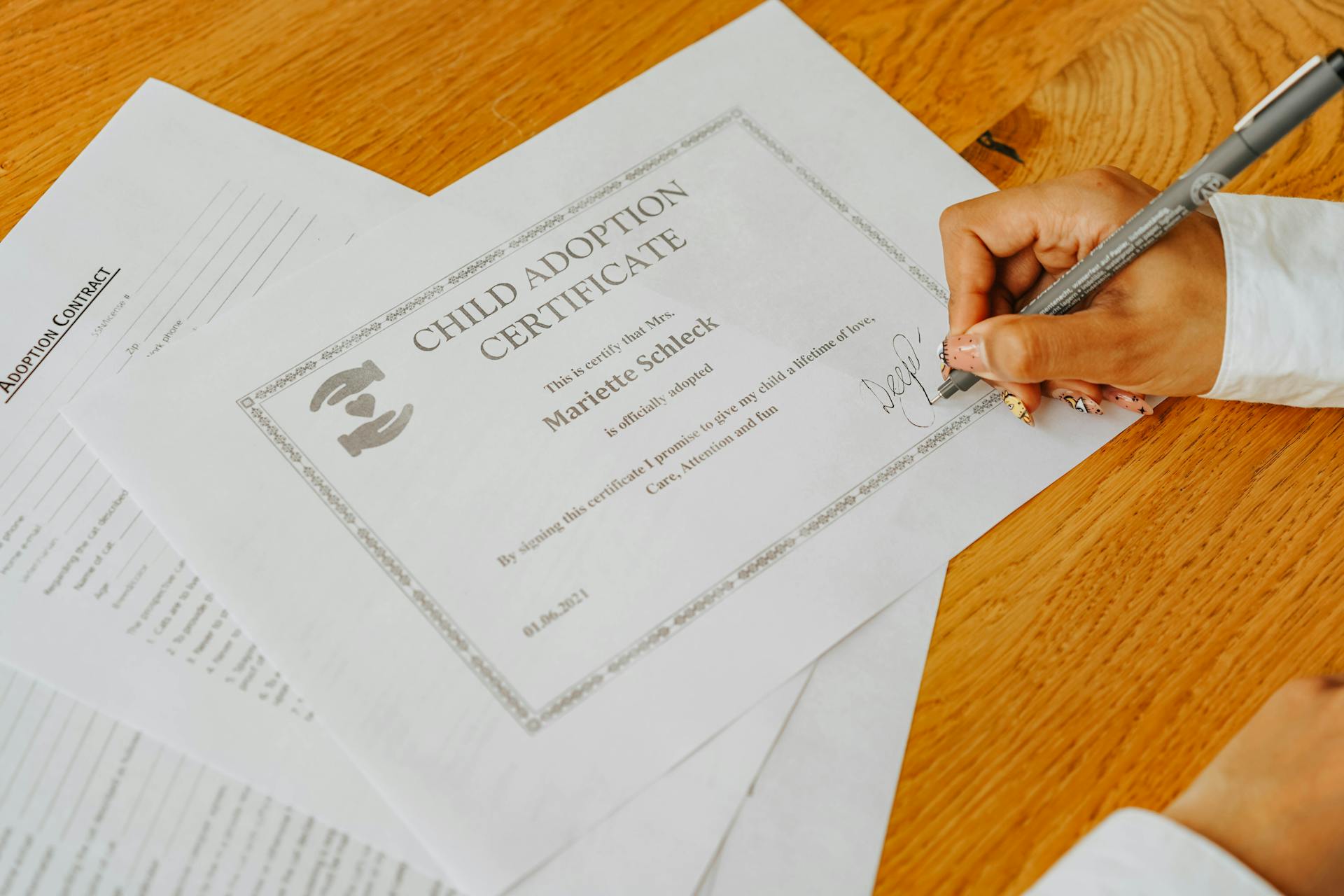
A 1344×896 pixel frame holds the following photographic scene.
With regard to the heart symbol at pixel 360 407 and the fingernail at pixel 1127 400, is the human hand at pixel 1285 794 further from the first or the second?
the heart symbol at pixel 360 407

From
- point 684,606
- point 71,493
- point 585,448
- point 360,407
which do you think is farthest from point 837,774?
point 71,493

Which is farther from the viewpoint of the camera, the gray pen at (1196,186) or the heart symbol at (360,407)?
the heart symbol at (360,407)

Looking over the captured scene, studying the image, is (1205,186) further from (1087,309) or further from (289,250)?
(289,250)

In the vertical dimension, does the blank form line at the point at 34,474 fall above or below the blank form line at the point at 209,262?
below

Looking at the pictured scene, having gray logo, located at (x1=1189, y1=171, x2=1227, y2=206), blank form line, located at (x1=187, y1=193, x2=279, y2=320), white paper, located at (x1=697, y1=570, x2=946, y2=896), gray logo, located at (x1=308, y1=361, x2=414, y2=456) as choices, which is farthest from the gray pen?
blank form line, located at (x1=187, y1=193, x2=279, y2=320)

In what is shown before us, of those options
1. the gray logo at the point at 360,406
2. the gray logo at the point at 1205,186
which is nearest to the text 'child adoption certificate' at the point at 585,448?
the gray logo at the point at 360,406

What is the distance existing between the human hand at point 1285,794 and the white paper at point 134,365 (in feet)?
1.16

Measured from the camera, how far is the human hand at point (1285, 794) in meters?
0.40

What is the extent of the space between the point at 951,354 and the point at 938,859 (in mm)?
260

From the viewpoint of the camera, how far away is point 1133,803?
1.46ft

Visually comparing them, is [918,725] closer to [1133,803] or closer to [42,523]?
[1133,803]

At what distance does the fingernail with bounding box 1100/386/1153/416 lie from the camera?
1.74 ft

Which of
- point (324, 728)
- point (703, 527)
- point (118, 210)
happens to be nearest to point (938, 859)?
point (703, 527)

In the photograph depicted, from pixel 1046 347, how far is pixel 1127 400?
0.26 feet
